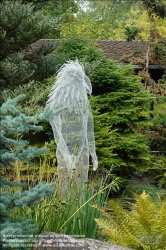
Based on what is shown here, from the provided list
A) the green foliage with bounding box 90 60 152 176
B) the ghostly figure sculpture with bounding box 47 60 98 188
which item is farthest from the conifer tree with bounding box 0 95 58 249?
the green foliage with bounding box 90 60 152 176

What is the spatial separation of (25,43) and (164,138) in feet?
15.6

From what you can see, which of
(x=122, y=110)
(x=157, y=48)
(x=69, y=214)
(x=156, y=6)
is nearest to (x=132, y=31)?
(x=156, y=6)

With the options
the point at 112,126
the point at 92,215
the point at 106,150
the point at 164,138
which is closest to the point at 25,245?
the point at 92,215

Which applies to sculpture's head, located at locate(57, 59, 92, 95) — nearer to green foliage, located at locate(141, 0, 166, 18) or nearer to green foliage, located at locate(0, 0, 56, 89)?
green foliage, located at locate(0, 0, 56, 89)

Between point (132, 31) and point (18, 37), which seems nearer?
point (18, 37)

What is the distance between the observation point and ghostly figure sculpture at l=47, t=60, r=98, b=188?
20.3 ft

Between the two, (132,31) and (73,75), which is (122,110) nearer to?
(73,75)

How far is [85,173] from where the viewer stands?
6.20 metres

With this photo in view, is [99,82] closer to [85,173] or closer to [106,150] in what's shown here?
[106,150]

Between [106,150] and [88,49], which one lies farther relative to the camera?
[88,49]

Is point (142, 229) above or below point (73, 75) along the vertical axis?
below

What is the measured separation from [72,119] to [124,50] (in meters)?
11.1

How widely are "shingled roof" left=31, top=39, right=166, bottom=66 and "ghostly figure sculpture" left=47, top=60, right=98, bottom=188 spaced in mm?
7702

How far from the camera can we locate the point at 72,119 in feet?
21.1
